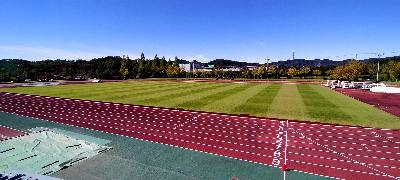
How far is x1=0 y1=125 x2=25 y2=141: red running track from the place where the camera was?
17.1m

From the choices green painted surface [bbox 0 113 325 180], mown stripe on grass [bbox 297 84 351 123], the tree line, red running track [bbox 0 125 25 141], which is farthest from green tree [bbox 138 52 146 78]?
green painted surface [bbox 0 113 325 180]

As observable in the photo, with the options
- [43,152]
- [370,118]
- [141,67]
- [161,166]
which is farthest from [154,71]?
[161,166]

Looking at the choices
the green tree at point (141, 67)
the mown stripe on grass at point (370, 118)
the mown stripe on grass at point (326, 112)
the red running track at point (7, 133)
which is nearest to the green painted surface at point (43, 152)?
the red running track at point (7, 133)

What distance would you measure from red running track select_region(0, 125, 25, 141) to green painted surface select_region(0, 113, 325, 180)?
6732mm

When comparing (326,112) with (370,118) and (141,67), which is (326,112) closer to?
(370,118)

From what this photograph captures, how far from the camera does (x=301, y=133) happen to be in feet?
60.3

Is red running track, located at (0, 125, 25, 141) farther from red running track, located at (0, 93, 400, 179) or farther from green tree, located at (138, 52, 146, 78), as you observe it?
green tree, located at (138, 52, 146, 78)

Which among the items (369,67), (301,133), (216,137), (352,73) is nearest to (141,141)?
(216,137)

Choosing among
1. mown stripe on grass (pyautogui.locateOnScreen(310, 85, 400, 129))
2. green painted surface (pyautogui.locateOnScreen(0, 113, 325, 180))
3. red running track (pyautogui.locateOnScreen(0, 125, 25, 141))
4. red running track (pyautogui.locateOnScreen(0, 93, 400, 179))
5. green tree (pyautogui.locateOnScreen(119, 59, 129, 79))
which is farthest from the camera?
green tree (pyautogui.locateOnScreen(119, 59, 129, 79))

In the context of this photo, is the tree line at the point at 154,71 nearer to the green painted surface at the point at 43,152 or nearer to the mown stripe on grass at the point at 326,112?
the mown stripe on grass at the point at 326,112

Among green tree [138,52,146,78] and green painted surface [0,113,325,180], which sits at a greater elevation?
green tree [138,52,146,78]

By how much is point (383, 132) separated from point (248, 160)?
11052 mm

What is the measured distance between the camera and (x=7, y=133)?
17844 mm

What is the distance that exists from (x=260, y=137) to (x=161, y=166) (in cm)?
722
